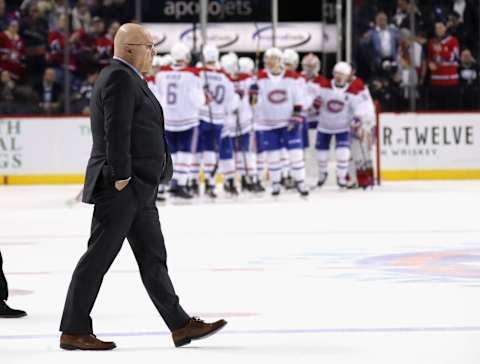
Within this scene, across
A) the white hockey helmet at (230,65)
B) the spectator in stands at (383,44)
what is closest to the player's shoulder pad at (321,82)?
the white hockey helmet at (230,65)

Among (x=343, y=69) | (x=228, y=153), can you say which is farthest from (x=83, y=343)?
(x=343, y=69)

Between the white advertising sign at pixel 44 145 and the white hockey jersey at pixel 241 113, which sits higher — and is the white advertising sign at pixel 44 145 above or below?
below

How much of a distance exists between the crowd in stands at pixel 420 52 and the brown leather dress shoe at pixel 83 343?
43.1 feet

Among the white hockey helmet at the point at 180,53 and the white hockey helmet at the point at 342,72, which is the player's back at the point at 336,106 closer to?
the white hockey helmet at the point at 342,72

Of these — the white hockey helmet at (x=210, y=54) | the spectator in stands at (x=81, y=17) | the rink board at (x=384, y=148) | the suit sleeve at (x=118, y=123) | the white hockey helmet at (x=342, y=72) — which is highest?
the spectator in stands at (x=81, y=17)

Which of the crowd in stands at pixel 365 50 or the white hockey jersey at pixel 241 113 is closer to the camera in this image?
the white hockey jersey at pixel 241 113

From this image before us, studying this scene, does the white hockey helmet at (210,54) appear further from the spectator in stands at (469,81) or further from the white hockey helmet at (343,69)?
the spectator in stands at (469,81)

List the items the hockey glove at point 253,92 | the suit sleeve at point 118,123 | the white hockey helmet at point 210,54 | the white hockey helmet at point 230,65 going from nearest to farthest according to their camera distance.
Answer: the suit sleeve at point 118,123
the white hockey helmet at point 210,54
the hockey glove at point 253,92
the white hockey helmet at point 230,65

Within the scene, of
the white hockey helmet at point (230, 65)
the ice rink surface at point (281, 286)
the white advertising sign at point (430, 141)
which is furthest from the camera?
the white advertising sign at point (430, 141)

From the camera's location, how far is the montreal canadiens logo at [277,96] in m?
14.8

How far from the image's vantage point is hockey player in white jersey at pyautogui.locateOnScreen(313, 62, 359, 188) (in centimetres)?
1599

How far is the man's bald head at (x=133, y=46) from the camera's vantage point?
15.6ft

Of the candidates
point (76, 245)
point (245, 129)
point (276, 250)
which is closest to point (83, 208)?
point (245, 129)

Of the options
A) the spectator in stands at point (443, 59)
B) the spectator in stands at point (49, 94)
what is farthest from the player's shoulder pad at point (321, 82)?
the spectator in stands at point (49, 94)
